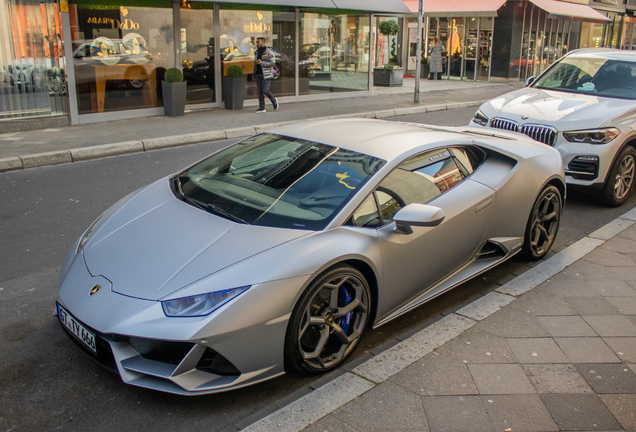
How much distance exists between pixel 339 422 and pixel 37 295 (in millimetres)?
2660

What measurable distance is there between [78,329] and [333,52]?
15.9 meters

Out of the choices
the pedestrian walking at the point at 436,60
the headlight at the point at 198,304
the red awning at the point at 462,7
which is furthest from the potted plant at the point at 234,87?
the pedestrian walking at the point at 436,60

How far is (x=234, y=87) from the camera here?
1448 centimetres

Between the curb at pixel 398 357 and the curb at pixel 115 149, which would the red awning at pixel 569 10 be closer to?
the curb at pixel 115 149

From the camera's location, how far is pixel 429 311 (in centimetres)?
427

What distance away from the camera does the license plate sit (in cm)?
295

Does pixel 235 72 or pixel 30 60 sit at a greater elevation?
pixel 30 60

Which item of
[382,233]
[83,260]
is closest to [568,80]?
[382,233]

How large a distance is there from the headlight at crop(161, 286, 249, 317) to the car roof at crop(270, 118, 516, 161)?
1.51 meters

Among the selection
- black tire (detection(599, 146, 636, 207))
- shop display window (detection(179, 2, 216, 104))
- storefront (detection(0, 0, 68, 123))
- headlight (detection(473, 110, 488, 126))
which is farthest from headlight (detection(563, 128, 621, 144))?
shop display window (detection(179, 2, 216, 104))

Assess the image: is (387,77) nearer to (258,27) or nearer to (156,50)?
(258,27)

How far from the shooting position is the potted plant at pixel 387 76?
21.5m

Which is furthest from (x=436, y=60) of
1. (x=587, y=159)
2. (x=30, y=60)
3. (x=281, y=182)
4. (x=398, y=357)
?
(x=398, y=357)

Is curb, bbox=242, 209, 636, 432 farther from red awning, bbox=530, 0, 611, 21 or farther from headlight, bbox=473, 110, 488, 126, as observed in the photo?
red awning, bbox=530, 0, 611, 21
